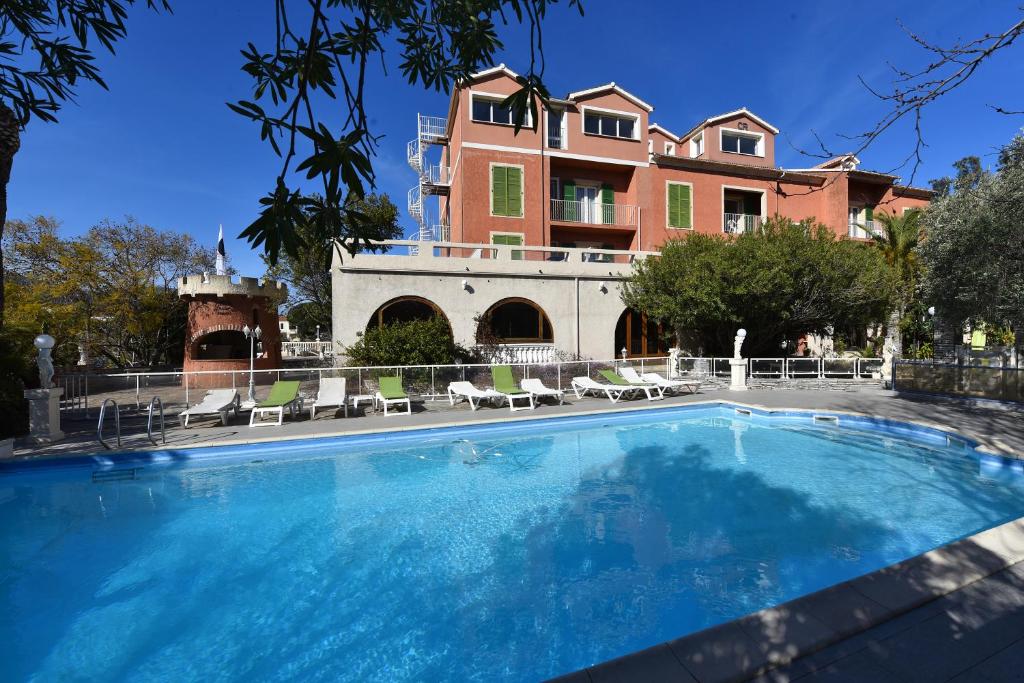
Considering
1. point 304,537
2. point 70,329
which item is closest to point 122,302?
point 70,329

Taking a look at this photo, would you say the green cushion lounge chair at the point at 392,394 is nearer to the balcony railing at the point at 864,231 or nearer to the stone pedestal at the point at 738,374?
the stone pedestal at the point at 738,374

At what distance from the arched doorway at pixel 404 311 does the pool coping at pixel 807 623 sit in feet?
39.6

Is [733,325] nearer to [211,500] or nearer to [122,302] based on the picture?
[211,500]

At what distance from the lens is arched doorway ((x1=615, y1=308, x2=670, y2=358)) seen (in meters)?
17.5

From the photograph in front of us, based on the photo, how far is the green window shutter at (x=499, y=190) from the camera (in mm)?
18719

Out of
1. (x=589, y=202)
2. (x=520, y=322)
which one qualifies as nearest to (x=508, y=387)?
(x=520, y=322)

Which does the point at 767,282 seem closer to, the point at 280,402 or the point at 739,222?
the point at 739,222

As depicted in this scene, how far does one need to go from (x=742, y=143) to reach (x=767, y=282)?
13.6 metres

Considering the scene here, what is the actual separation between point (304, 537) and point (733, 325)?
15.6 metres

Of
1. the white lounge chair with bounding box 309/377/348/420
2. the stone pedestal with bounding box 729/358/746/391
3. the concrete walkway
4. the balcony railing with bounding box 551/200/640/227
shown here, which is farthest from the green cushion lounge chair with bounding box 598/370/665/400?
the concrete walkway

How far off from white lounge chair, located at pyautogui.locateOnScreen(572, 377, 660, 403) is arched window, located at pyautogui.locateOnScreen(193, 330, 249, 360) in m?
15.8

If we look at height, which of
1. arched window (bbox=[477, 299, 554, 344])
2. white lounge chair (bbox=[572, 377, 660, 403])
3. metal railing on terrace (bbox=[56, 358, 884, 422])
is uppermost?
arched window (bbox=[477, 299, 554, 344])

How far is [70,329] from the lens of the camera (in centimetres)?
1847

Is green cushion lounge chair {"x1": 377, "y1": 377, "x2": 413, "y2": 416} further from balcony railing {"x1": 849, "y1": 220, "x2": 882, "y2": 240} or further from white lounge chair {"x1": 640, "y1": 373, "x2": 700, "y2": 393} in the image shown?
balcony railing {"x1": 849, "y1": 220, "x2": 882, "y2": 240}
